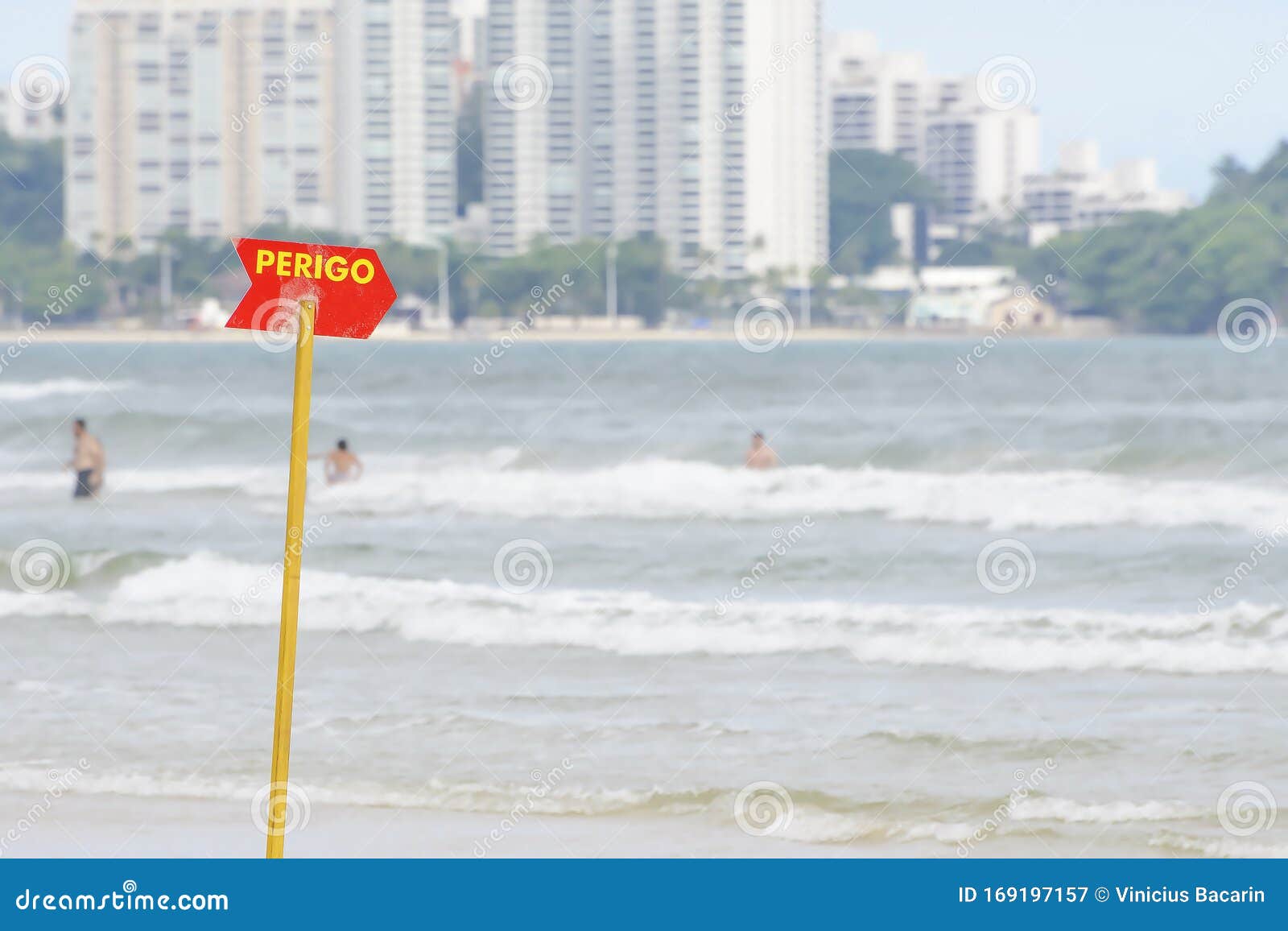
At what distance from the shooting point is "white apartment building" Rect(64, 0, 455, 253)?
113 m

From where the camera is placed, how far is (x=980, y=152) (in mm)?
135375

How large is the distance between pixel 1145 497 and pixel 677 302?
80846mm

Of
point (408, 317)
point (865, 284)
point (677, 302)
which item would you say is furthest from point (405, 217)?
point (865, 284)

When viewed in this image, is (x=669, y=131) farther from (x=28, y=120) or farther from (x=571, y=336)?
(x=28, y=120)

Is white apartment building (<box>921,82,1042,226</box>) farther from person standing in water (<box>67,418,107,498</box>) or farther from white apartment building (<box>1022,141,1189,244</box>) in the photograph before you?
person standing in water (<box>67,418,107,498</box>)

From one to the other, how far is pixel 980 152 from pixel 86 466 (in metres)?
119

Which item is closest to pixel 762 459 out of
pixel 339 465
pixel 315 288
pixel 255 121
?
pixel 339 465

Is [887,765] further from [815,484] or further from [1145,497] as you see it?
[815,484]

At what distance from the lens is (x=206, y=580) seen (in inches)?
616

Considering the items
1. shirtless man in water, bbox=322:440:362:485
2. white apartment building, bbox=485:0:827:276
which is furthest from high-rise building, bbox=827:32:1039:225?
shirtless man in water, bbox=322:440:362:485

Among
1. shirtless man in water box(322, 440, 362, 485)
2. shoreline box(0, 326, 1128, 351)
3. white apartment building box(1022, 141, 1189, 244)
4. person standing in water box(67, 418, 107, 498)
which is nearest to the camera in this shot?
person standing in water box(67, 418, 107, 498)

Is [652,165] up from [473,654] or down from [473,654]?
up

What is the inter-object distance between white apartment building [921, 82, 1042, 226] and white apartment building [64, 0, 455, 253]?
125ft

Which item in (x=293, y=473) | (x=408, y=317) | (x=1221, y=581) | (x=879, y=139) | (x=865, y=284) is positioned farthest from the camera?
(x=879, y=139)
